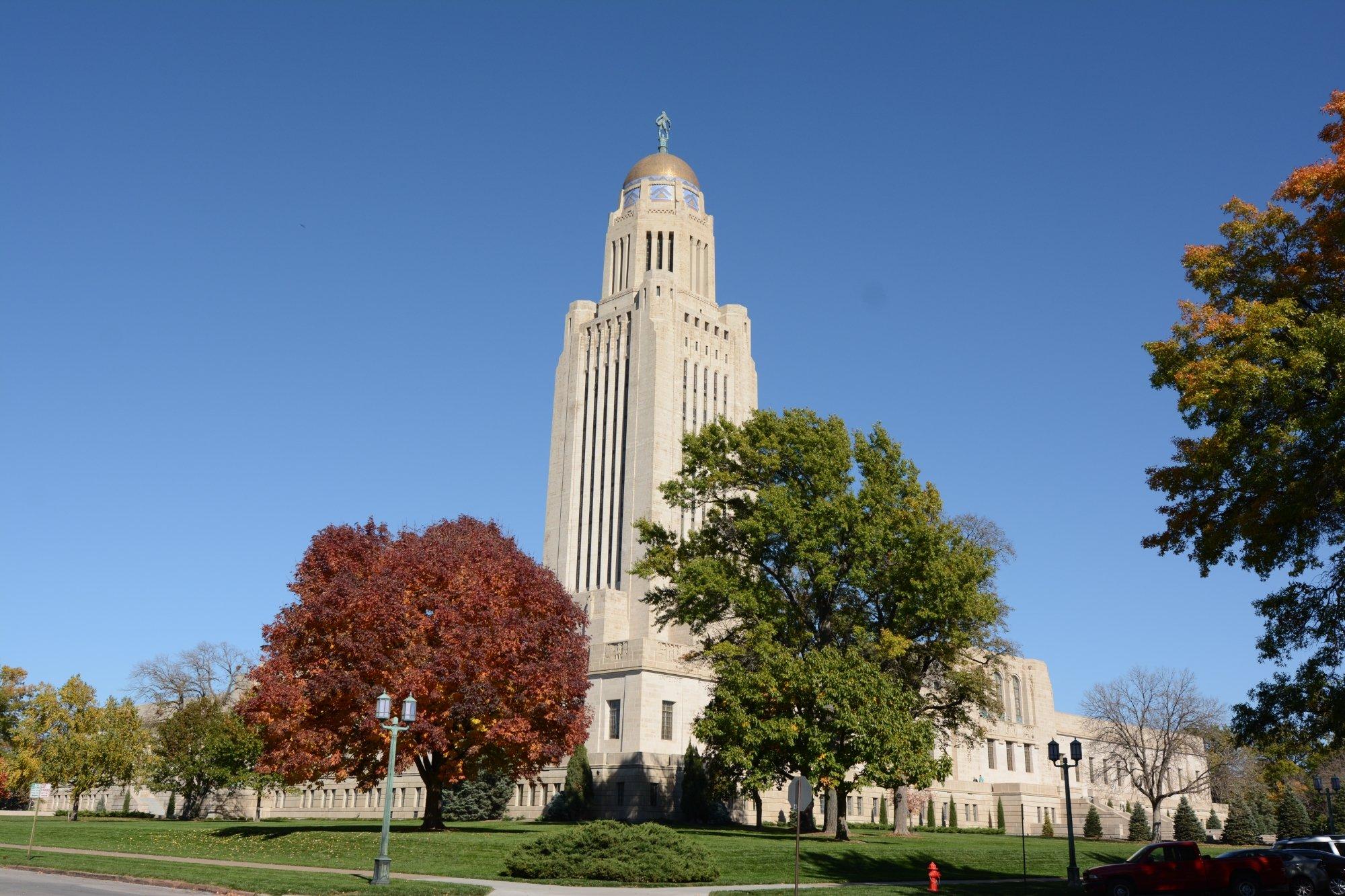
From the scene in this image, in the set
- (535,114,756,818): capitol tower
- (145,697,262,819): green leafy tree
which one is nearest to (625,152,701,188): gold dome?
(535,114,756,818): capitol tower

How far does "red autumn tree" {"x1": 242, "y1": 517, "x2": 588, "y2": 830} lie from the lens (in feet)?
109

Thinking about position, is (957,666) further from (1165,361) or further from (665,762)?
(1165,361)

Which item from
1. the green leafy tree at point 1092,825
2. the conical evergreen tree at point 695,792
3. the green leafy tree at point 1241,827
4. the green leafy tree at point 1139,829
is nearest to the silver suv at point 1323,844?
the conical evergreen tree at point 695,792

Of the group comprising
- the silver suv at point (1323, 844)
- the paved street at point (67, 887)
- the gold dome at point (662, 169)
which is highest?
the gold dome at point (662, 169)

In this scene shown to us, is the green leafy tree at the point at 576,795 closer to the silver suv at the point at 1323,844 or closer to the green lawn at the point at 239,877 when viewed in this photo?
the green lawn at the point at 239,877

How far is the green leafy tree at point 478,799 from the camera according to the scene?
50.1 metres

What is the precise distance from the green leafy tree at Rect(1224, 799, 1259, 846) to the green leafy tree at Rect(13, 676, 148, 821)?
59.2 meters

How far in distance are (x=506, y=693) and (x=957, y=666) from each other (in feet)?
56.9

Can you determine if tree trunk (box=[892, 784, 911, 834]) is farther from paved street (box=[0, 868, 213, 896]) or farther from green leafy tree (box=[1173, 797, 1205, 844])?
paved street (box=[0, 868, 213, 896])

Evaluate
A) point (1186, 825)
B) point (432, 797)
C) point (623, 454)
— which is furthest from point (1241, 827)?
point (432, 797)

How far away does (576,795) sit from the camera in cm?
4716

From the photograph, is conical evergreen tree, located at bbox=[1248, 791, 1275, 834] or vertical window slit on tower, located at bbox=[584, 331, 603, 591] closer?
conical evergreen tree, located at bbox=[1248, 791, 1275, 834]

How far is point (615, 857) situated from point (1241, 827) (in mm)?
48831

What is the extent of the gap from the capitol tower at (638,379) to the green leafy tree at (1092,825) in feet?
80.9
